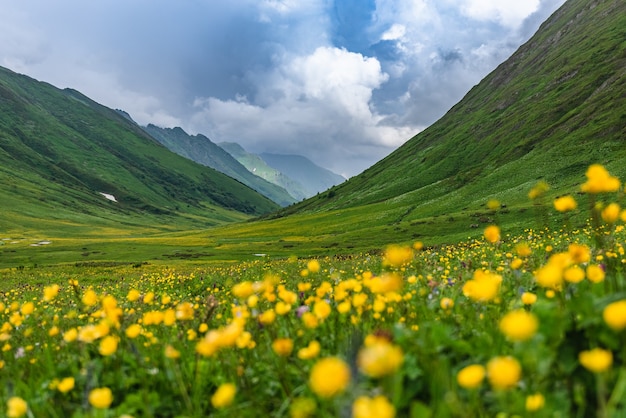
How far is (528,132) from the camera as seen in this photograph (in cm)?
11638

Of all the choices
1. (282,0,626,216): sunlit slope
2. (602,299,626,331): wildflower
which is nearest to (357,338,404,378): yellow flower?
(602,299,626,331): wildflower

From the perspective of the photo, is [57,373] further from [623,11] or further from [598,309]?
[623,11]

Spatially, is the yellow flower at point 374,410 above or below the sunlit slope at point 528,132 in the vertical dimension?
below

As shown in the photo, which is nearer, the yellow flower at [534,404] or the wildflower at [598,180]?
the yellow flower at [534,404]

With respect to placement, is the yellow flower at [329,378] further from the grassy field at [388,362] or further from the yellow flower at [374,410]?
the yellow flower at [374,410]

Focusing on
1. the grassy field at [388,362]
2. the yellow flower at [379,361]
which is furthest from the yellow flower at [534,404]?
the yellow flower at [379,361]

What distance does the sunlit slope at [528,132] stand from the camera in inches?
3209

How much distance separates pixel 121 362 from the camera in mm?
3803

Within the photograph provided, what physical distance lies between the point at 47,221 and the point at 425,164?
163768mm

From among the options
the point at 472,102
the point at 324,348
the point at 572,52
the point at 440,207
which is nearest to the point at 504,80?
the point at 472,102

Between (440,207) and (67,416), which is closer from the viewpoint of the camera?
(67,416)

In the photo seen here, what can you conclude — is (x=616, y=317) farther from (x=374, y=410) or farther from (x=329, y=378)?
(x=329, y=378)

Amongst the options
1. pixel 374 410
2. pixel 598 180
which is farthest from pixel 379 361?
pixel 598 180

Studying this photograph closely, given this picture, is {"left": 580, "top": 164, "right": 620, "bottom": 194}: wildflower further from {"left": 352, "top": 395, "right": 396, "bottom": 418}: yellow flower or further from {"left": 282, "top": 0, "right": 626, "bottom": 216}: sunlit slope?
{"left": 282, "top": 0, "right": 626, "bottom": 216}: sunlit slope
